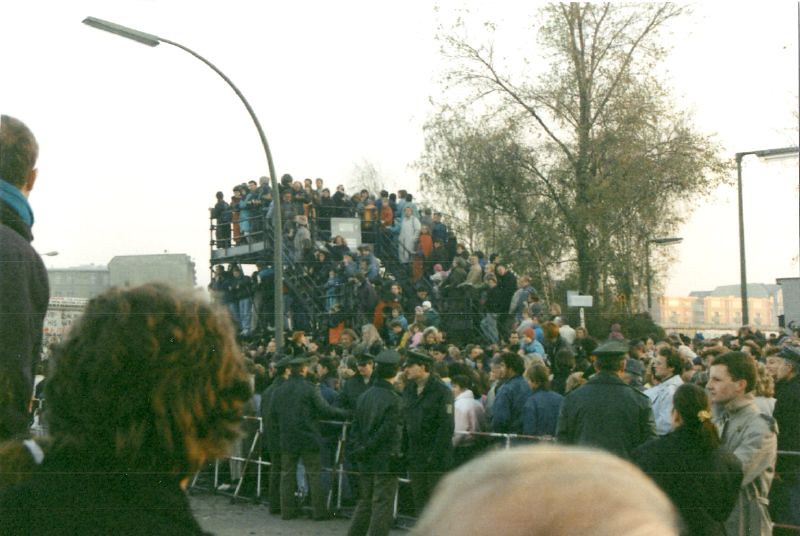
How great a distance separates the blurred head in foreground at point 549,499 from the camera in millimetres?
844

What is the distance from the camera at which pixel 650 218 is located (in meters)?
15.3

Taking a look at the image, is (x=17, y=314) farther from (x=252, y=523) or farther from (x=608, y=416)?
(x=252, y=523)

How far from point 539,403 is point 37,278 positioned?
547 centimetres

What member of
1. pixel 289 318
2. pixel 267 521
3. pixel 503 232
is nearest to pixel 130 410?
pixel 267 521

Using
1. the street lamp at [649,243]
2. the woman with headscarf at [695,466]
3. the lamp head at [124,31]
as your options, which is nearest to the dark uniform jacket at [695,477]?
the woman with headscarf at [695,466]

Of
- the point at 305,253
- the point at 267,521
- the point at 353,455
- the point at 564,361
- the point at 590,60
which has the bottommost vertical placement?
the point at 267,521

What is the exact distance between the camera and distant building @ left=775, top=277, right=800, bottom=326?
42.8ft

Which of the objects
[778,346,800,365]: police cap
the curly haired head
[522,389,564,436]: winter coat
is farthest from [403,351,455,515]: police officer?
the curly haired head

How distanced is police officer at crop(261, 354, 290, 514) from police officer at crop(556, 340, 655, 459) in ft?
14.7

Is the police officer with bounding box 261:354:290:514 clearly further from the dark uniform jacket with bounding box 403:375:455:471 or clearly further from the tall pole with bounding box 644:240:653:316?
the tall pole with bounding box 644:240:653:316

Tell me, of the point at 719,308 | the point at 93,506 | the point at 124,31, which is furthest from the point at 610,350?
the point at 719,308

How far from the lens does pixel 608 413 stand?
5828 millimetres

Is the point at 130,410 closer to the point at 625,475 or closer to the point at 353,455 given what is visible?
the point at 625,475

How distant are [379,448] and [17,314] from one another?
18.8 ft
